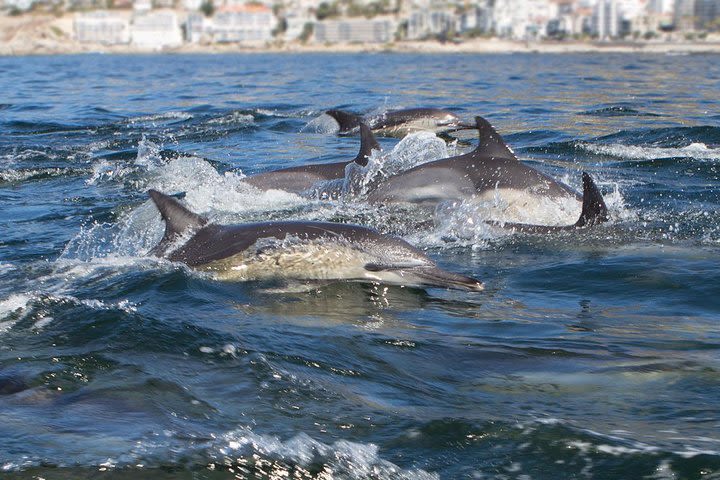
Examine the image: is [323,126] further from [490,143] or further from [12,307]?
[12,307]

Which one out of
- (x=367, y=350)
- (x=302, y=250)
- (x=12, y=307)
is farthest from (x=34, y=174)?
(x=367, y=350)

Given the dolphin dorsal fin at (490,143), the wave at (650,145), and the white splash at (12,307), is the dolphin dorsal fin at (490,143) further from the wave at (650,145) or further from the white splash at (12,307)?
the white splash at (12,307)

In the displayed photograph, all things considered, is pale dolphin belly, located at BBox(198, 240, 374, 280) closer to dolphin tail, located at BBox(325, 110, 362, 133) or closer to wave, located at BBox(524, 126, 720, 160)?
wave, located at BBox(524, 126, 720, 160)

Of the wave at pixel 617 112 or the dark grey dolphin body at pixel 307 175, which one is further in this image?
the wave at pixel 617 112

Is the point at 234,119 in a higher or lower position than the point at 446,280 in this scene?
lower

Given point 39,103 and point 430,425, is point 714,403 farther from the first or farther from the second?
point 39,103

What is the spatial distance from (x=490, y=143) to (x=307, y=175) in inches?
94.9

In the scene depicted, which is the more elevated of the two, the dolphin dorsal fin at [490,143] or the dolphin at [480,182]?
the dolphin dorsal fin at [490,143]

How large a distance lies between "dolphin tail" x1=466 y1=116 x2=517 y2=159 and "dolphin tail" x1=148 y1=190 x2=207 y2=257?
13.3 ft

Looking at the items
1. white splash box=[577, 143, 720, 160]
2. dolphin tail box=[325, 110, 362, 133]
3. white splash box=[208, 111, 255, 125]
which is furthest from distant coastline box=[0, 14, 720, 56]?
white splash box=[577, 143, 720, 160]

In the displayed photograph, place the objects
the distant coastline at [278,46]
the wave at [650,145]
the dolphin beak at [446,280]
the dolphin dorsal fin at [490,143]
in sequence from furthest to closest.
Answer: the distant coastline at [278,46] → the wave at [650,145] → the dolphin dorsal fin at [490,143] → the dolphin beak at [446,280]

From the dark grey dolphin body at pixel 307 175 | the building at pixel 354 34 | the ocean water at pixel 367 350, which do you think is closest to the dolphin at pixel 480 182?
the ocean water at pixel 367 350

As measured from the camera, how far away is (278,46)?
18525 cm

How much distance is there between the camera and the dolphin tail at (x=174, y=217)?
26.7 ft
